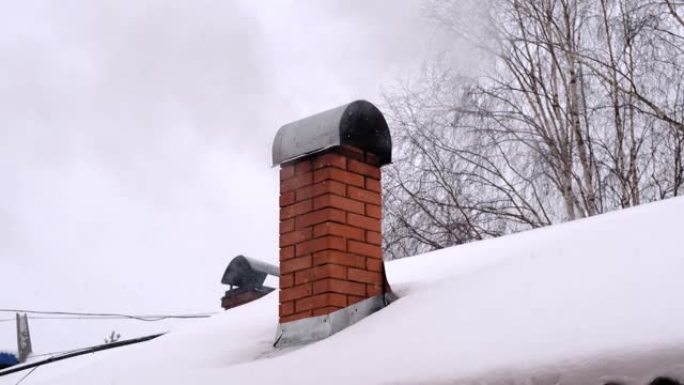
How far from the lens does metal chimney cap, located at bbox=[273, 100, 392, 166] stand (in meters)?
5.14

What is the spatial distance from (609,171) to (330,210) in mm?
9780

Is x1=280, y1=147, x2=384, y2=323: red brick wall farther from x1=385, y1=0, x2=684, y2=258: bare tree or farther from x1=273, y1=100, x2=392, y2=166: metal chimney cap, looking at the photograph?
x1=385, y1=0, x2=684, y2=258: bare tree

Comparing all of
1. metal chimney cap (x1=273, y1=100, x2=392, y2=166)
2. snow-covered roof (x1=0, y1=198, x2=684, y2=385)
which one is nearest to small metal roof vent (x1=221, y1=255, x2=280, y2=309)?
snow-covered roof (x1=0, y1=198, x2=684, y2=385)

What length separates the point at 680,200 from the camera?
4844 mm

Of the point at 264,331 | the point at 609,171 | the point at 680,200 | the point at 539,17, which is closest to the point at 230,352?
the point at 264,331

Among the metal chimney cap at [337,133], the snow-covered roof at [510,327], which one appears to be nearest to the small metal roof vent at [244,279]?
the snow-covered roof at [510,327]

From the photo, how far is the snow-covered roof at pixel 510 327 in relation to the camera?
301cm

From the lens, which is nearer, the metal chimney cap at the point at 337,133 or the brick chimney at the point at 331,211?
the brick chimney at the point at 331,211

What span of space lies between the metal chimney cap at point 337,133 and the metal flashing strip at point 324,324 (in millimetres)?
948

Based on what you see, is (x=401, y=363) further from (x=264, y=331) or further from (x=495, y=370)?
(x=264, y=331)

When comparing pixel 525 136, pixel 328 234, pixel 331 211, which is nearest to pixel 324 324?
pixel 328 234

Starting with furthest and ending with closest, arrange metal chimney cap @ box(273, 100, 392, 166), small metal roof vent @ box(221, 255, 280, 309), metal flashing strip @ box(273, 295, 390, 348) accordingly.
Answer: small metal roof vent @ box(221, 255, 280, 309)
metal chimney cap @ box(273, 100, 392, 166)
metal flashing strip @ box(273, 295, 390, 348)

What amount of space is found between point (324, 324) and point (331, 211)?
0.65m

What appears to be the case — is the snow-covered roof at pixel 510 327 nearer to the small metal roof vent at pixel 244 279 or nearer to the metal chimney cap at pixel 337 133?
the metal chimney cap at pixel 337 133
